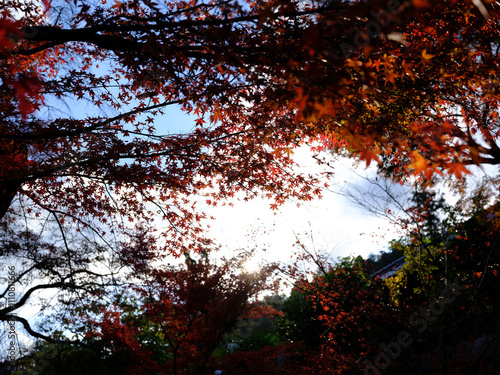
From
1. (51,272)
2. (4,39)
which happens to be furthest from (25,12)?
(51,272)

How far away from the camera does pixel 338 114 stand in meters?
3.18

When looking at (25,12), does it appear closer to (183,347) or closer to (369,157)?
(369,157)

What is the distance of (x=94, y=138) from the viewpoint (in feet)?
19.1

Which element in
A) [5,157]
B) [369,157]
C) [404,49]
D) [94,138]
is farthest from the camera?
[94,138]

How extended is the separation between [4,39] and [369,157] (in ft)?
12.3

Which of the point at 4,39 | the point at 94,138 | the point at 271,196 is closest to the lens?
the point at 4,39

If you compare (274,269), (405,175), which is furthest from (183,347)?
(405,175)

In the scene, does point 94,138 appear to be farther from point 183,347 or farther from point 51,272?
point 183,347

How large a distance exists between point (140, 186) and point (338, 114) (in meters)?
4.31

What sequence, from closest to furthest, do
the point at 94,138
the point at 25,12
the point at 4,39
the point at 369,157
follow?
1. the point at 369,157
2. the point at 4,39
3. the point at 25,12
4. the point at 94,138

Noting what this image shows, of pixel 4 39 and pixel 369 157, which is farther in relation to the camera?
pixel 4 39

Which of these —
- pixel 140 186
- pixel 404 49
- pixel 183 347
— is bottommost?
pixel 183 347

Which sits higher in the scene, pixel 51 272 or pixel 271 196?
pixel 51 272

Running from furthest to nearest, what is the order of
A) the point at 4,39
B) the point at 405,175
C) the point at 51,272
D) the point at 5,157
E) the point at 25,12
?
the point at 51,272, the point at 405,175, the point at 5,157, the point at 25,12, the point at 4,39
